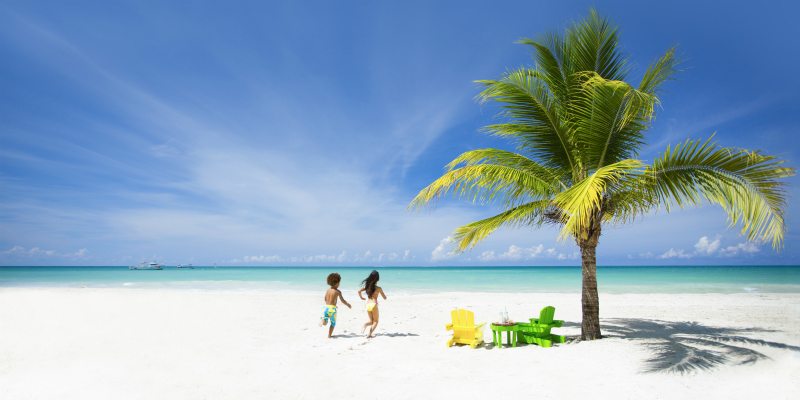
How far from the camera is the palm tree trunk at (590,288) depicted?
798 cm

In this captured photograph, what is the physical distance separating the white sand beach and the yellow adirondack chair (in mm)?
257

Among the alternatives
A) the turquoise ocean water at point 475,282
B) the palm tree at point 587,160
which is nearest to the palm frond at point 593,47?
the palm tree at point 587,160

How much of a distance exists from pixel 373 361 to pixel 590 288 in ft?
14.4

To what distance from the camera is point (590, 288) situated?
316 inches

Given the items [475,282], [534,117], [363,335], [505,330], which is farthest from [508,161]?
[475,282]

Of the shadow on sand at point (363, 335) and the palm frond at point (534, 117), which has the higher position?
the palm frond at point (534, 117)

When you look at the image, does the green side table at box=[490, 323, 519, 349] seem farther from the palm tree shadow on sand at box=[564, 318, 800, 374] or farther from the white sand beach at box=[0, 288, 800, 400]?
the palm tree shadow on sand at box=[564, 318, 800, 374]

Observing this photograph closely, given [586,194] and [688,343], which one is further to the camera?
[688,343]

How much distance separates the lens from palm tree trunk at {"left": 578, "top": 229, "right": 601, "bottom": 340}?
7.98 meters

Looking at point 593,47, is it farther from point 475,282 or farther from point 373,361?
point 475,282

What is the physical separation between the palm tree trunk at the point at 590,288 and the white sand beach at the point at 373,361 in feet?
0.95

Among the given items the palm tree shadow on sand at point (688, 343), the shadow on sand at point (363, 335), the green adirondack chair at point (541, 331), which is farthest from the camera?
the shadow on sand at point (363, 335)

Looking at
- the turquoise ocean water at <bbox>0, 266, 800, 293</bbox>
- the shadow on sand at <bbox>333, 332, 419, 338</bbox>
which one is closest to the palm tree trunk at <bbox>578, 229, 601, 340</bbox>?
the shadow on sand at <bbox>333, 332, 419, 338</bbox>

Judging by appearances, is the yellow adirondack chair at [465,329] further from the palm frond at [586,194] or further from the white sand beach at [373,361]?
the palm frond at [586,194]
